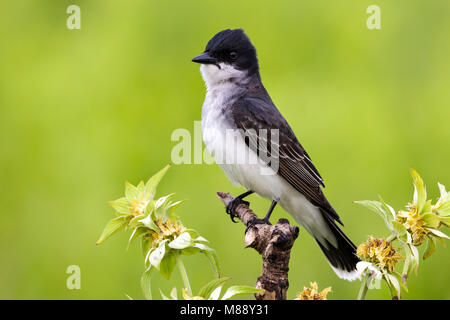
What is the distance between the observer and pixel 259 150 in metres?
3.17

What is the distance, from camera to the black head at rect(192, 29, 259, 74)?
3.29 m

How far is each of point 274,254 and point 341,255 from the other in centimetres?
140

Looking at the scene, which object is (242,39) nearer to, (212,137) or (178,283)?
(212,137)

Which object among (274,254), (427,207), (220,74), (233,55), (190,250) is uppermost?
(233,55)

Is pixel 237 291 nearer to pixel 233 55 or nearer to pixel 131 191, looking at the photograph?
pixel 131 191

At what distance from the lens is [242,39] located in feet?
11.0

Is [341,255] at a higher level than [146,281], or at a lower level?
lower

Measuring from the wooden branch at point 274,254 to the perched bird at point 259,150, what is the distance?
1019 mm

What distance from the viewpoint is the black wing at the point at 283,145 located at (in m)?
3.12

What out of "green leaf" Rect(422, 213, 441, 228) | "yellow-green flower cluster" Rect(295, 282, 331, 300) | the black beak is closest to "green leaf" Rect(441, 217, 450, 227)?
"green leaf" Rect(422, 213, 441, 228)

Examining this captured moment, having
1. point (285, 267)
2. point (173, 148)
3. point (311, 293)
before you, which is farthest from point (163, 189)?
point (311, 293)

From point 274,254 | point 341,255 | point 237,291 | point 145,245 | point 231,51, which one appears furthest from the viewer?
point 231,51

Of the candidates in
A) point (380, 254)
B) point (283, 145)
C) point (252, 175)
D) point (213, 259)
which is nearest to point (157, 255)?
point (213, 259)

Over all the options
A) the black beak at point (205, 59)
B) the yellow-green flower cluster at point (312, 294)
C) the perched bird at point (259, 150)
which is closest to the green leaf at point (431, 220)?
the yellow-green flower cluster at point (312, 294)
